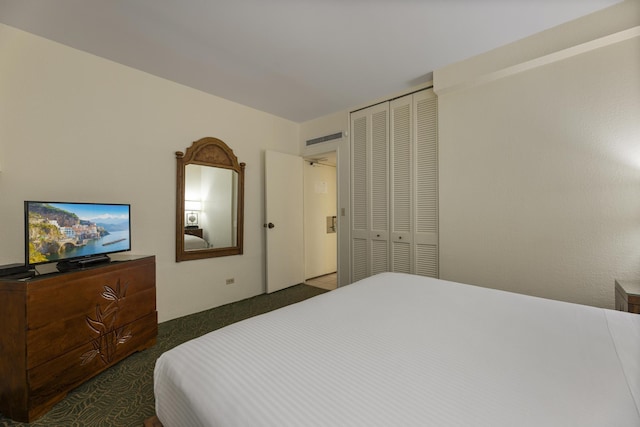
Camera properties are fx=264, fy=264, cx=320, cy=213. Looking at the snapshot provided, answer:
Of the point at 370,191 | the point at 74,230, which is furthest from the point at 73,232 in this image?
the point at 370,191

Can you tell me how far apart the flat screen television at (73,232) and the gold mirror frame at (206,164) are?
26.3 inches

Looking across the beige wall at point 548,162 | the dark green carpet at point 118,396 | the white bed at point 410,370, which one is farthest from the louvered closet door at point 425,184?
the dark green carpet at point 118,396

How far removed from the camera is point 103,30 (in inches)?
82.1

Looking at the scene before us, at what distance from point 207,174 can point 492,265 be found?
3.24 metres

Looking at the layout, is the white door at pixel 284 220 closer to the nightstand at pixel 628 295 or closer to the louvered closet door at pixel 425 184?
the louvered closet door at pixel 425 184

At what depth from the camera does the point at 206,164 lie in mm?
3201

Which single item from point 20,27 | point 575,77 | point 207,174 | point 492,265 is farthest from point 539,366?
point 20,27

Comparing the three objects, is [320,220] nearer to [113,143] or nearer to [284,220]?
[284,220]

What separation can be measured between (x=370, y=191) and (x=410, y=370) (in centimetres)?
276

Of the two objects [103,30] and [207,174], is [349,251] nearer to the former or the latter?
[207,174]

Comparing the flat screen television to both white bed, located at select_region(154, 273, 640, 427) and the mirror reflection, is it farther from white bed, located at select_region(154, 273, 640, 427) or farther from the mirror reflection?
white bed, located at select_region(154, 273, 640, 427)

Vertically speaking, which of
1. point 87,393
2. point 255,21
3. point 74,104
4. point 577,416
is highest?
point 255,21

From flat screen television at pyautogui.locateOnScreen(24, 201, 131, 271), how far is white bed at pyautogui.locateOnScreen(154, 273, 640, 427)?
1476 mm

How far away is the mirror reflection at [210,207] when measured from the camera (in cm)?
310
